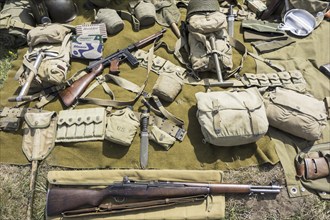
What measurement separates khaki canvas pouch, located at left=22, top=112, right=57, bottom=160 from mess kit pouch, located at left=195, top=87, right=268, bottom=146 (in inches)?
93.6

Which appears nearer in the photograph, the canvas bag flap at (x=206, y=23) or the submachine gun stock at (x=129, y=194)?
the submachine gun stock at (x=129, y=194)

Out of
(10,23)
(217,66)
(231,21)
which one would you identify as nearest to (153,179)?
(217,66)

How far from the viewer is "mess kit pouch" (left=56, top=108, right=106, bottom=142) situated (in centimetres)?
508

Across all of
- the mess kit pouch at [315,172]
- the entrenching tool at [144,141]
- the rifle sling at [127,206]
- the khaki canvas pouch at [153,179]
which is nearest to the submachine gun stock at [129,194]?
the rifle sling at [127,206]

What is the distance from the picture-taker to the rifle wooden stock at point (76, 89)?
5.51m

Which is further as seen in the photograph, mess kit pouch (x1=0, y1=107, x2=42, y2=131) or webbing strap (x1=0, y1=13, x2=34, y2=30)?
webbing strap (x1=0, y1=13, x2=34, y2=30)

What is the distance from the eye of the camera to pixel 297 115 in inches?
202

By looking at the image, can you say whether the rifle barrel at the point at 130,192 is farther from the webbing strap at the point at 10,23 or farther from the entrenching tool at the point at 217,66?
the webbing strap at the point at 10,23

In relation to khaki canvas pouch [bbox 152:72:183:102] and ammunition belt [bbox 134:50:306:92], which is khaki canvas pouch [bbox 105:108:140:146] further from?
ammunition belt [bbox 134:50:306:92]

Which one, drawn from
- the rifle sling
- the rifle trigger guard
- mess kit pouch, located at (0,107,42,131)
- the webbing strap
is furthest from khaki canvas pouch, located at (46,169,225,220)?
the webbing strap

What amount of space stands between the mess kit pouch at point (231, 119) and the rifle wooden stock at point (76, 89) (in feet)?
6.65

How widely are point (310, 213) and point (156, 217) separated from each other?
90.5 inches

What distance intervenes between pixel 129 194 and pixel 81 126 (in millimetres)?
1400

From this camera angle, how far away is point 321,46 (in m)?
6.60
